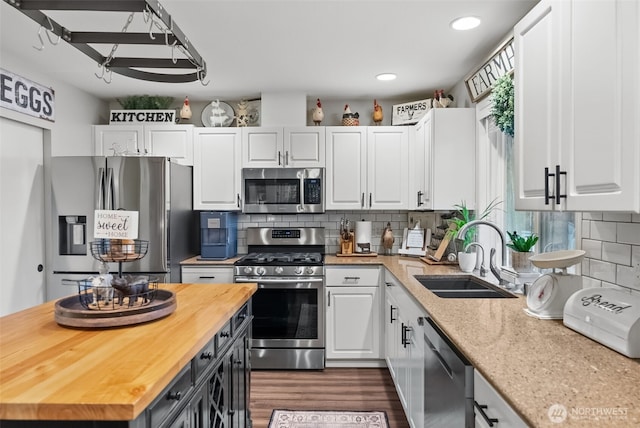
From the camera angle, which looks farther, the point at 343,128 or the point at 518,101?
the point at 343,128

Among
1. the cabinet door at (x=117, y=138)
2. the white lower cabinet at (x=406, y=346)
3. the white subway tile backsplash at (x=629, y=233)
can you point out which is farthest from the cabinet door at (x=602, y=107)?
the cabinet door at (x=117, y=138)

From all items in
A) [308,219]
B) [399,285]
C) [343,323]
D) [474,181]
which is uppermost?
[474,181]

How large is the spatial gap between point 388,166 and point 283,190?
39.2 inches

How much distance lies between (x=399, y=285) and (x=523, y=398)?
1.73 m

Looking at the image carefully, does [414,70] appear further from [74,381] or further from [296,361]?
[74,381]

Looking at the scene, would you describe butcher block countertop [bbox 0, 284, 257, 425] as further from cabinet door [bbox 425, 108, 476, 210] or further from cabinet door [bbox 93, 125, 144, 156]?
cabinet door [bbox 93, 125, 144, 156]

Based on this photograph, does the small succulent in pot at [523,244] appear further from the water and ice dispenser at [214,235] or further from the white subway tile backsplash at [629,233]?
the water and ice dispenser at [214,235]

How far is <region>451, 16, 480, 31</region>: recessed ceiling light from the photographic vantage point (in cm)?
235

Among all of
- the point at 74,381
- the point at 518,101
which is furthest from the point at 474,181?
the point at 74,381

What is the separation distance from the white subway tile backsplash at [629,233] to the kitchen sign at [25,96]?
3631 millimetres

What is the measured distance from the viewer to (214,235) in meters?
3.73

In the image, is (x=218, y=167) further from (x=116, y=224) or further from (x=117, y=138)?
(x=116, y=224)

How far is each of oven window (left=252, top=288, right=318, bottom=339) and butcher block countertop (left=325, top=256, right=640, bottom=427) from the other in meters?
1.71

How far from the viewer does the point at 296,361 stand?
348 cm
